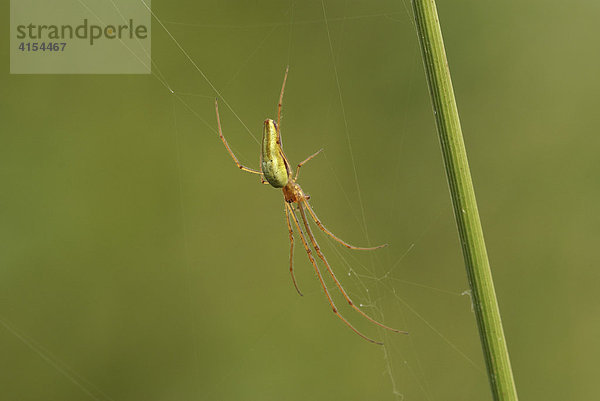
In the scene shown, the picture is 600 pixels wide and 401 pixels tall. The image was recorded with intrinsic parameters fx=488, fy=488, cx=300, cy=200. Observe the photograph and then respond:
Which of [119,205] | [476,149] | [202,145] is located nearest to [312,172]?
[202,145]

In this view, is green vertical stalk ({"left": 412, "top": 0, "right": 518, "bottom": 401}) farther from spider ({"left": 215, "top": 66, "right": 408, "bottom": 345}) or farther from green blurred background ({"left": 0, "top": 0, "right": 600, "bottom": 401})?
green blurred background ({"left": 0, "top": 0, "right": 600, "bottom": 401})

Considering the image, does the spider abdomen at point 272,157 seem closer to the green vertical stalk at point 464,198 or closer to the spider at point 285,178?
the spider at point 285,178

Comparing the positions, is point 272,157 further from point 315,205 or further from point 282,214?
point 282,214

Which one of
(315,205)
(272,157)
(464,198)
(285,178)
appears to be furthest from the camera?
(315,205)

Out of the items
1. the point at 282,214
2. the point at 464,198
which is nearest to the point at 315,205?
the point at 282,214

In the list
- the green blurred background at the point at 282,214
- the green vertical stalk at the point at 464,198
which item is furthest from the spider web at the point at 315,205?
the green vertical stalk at the point at 464,198

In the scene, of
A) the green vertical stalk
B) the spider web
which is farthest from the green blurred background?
the green vertical stalk
